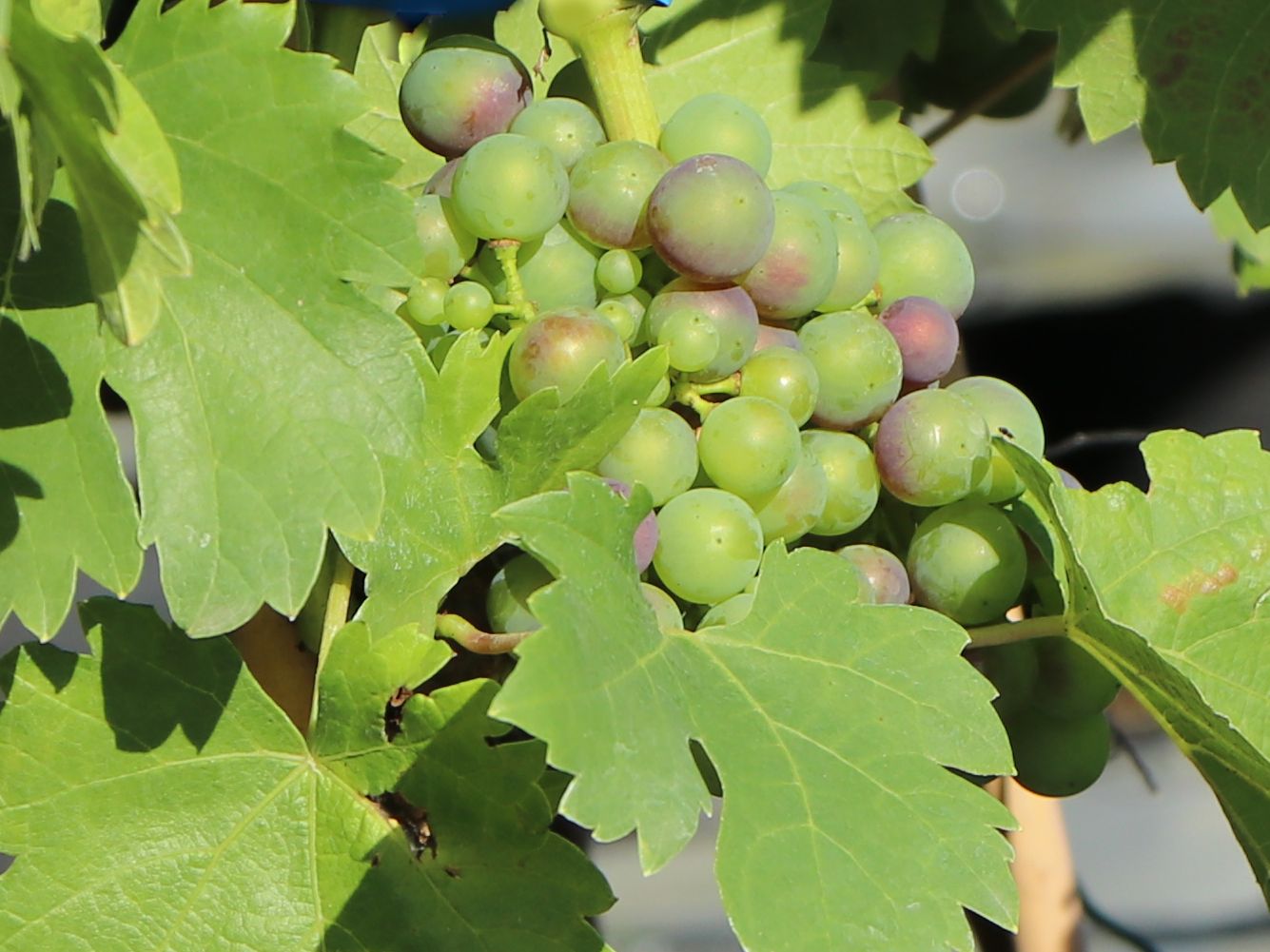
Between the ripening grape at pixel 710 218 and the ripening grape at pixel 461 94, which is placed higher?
the ripening grape at pixel 461 94

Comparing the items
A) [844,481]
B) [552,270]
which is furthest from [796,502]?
[552,270]

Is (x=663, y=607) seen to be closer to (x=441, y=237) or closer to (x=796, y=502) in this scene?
(x=796, y=502)

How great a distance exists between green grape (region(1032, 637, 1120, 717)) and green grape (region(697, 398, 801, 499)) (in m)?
0.17

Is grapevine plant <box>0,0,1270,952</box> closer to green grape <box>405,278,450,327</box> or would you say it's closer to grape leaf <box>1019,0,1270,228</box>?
green grape <box>405,278,450,327</box>

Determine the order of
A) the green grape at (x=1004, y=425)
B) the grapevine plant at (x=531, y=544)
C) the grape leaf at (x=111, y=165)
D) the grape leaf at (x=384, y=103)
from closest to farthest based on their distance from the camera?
the grape leaf at (x=111, y=165) → the grapevine plant at (x=531, y=544) → the green grape at (x=1004, y=425) → the grape leaf at (x=384, y=103)

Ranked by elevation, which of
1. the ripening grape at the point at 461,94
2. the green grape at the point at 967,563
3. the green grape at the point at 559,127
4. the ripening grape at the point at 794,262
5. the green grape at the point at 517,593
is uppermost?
the ripening grape at the point at 461,94

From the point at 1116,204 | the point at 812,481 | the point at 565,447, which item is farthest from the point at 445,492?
the point at 1116,204

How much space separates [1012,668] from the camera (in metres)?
0.66

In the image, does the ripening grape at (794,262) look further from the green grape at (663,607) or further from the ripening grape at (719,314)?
the green grape at (663,607)

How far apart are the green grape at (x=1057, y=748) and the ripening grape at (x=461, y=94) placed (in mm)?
382

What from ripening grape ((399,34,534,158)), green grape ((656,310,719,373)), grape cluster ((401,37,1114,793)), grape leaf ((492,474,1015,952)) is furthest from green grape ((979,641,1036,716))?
ripening grape ((399,34,534,158))

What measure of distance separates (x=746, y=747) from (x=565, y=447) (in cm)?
14

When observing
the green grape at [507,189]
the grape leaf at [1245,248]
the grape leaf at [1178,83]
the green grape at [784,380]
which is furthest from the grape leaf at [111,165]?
the grape leaf at [1245,248]

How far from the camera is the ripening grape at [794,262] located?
61 cm
